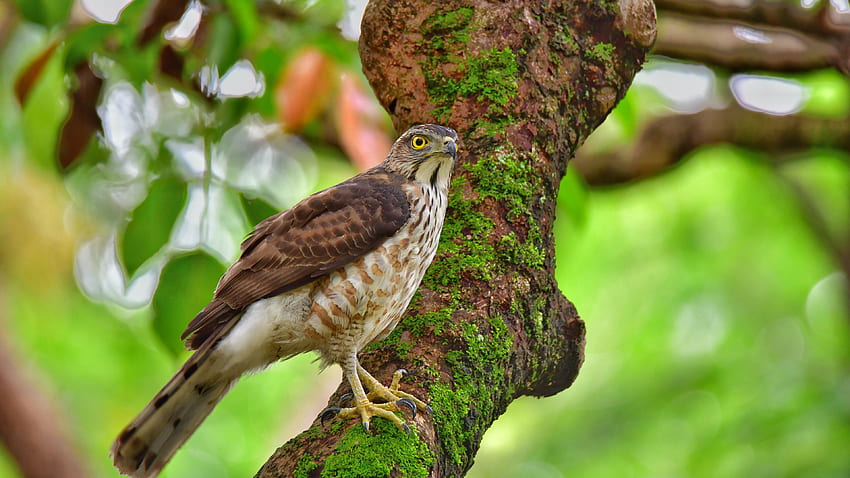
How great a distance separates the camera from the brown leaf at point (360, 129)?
4.05 m

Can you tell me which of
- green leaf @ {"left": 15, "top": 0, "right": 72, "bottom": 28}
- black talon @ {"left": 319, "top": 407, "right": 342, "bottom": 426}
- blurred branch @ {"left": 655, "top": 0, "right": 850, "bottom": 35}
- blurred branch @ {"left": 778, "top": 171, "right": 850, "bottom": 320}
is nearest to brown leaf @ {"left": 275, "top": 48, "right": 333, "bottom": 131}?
green leaf @ {"left": 15, "top": 0, "right": 72, "bottom": 28}

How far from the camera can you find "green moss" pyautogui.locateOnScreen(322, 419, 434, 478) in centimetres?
253

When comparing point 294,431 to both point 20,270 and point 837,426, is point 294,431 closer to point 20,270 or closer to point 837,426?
point 20,270

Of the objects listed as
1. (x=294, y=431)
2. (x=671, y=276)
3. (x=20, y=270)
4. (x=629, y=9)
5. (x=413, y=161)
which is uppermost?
(x=629, y=9)

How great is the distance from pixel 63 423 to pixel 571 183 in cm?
397

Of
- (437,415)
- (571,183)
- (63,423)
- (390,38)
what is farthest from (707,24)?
(63,423)

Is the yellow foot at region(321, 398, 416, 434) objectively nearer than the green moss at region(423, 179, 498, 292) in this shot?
Yes

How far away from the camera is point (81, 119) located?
416 centimetres

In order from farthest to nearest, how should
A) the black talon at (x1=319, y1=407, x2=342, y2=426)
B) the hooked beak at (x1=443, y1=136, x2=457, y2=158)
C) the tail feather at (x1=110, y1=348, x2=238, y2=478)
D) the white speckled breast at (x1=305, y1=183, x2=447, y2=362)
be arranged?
the hooked beak at (x1=443, y1=136, x2=457, y2=158), the white speckled breast at (x1=305, y1=183, x2=447, y2=362), the tail feather at (x1=110, y1=348, x2=238, y2=478), the black talon at (x1=319, y1=407, x2=342, y2=426)

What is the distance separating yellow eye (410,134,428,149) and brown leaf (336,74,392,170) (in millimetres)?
450

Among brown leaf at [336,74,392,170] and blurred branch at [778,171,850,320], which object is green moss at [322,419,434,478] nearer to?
brown leaf at [336,74,392,170]

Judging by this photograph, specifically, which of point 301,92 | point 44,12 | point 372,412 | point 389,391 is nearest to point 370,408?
point 372,412

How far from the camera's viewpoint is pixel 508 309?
3139 millimetres

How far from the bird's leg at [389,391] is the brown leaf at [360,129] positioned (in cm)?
108
